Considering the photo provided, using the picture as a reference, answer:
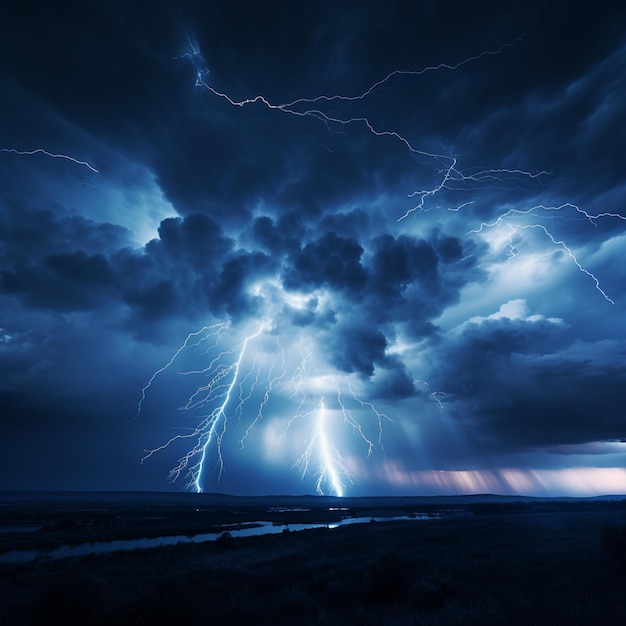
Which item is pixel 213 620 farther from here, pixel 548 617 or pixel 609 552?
pixel 609 552

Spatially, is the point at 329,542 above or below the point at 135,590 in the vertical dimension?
above

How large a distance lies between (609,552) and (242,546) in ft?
78.2

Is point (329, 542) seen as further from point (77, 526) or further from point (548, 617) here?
point (77, 526)

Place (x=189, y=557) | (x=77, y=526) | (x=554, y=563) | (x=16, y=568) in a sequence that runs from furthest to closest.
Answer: (x=77, y=526) → (x=189, y=557) → (x=16, y=568) → (x=554, y=563)

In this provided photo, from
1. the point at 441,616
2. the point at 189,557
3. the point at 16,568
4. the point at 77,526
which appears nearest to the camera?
the point at 441,616

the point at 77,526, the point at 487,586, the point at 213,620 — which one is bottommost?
the point at 213,620

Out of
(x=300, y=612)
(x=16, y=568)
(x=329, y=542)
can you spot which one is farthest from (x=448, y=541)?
(x=16, y=568)

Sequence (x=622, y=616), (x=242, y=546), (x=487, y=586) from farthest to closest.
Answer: (x=242, y=546) → (x=487, y=586) → (x=622, y=616)

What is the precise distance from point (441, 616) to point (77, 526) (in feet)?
172

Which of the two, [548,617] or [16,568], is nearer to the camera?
[548,617]

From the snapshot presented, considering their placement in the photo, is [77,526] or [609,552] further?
[77,526]

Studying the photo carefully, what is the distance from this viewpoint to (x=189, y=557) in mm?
24078

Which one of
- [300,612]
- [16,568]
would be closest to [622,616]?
[300,612]

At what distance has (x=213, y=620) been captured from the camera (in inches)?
445
